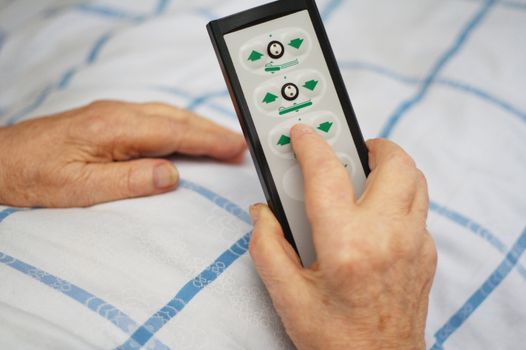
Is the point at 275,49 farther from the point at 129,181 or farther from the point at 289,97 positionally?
the point at 129,181

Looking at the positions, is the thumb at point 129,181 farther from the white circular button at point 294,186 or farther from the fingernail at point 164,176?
the white circular button at point 294,186

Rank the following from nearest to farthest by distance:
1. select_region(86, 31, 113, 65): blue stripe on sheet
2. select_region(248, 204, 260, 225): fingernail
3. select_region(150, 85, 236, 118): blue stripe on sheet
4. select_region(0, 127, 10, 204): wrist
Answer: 1. select_region(248, 204, 260, 225): fingernail
2. select_region(0, 127, 10, 204): wrist
3. select_region(150, 85, 236, 118): blue stripe on sheet
4. select_region(86, 31, 113, 65): blue stripe on sheet

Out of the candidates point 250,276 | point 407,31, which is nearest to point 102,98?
point 250,276

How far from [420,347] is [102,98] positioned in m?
0.53

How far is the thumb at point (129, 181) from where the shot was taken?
0.60 m

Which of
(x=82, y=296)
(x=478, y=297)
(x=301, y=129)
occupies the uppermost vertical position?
(x=301, y=129)

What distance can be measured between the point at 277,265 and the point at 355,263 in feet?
0.23

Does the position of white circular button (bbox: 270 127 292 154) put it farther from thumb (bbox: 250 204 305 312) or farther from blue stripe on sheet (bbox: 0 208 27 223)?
blue stripe on sheet (bbox: 0 208 27 223)

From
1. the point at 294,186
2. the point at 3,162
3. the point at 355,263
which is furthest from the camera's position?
the point at 3,162

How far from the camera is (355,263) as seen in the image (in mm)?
411

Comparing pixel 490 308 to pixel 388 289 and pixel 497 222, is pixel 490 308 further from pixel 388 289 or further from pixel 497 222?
pixel 388 289

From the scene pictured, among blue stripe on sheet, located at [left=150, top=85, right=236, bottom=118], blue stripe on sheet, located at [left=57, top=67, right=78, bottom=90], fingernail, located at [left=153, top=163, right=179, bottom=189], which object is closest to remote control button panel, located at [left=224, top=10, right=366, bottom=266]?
fingernail, located at [left=153, top=163, right=179, bottom=189]

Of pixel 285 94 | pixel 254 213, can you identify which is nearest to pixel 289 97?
pixel 285 94

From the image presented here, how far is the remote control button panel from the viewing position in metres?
0.52
